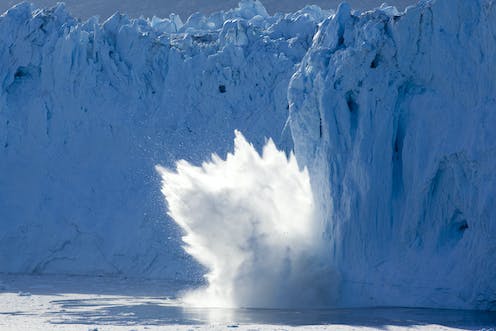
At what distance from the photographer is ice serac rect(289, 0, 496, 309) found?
14047mm

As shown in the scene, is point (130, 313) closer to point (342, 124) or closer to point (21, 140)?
point (342, 124)

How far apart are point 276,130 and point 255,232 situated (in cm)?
636

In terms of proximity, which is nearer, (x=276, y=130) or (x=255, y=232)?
(x=255, y=232)

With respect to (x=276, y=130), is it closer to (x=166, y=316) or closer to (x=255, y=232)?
(x=255, y=232)

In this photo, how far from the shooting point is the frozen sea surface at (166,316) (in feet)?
39.4

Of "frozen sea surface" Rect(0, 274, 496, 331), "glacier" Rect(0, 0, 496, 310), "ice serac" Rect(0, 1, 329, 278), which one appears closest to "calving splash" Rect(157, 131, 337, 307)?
"glacier" Rect(0, 0, 496, 310)

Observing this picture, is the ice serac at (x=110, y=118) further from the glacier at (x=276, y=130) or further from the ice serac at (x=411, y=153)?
the ice serac at (x=411, y=153)

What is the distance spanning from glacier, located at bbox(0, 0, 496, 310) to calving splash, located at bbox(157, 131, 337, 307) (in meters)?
0.37

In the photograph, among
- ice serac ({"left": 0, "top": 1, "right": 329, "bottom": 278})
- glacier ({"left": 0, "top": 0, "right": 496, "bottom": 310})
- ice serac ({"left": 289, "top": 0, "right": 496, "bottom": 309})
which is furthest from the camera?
ice serac ({"left": 0, "top": 1, "right": 329, "bottom": 278})

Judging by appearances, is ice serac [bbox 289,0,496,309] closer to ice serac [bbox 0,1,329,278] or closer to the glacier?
the glacier

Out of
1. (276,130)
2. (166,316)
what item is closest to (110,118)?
(276,130)

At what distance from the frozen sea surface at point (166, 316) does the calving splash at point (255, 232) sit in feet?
2.56

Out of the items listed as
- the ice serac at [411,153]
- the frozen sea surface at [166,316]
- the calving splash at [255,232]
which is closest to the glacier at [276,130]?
the ice serac at [411,153]

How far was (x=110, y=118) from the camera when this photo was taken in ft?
72.4
